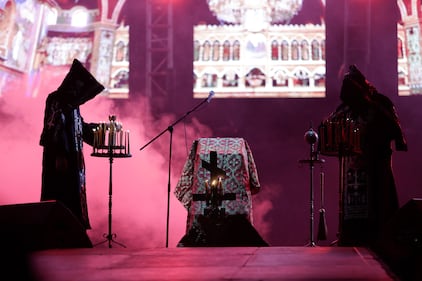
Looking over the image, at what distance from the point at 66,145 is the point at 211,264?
308 centimetres

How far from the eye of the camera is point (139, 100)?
8836mm

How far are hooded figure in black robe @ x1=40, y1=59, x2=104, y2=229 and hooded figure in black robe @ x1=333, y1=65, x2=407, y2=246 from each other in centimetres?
236

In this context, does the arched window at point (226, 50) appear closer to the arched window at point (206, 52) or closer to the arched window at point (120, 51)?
the arched window at point (206, 52)

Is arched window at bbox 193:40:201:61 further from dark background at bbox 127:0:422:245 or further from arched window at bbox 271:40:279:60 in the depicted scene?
arched window at bbox 271:40:279:60

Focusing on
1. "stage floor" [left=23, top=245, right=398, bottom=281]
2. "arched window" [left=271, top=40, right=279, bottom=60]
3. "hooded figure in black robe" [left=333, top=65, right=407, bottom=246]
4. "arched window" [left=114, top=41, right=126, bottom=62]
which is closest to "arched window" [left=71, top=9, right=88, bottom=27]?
"arched window" [left=114, top=41, right=126, bottom=62]

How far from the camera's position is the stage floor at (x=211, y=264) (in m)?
2.74

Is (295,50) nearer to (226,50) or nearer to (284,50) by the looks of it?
(284,50)

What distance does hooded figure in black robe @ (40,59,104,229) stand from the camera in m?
5.84

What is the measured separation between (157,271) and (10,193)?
21.3 ft

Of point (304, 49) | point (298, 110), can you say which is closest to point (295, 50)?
point (304, 49)

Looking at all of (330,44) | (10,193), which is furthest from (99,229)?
(330,44)

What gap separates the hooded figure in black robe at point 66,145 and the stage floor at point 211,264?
2058 millimetres

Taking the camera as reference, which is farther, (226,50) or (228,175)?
(226,50)

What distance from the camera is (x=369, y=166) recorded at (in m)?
5.52
